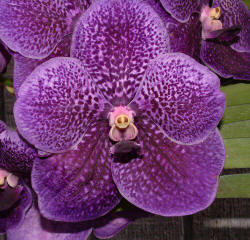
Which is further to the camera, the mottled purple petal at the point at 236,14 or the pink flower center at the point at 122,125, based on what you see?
the mottled purple petal at the point at 236,14

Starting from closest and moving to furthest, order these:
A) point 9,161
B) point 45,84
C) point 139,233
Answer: point 45,84 → point 9,161 → point 139,233

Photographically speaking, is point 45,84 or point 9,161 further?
point 9,161

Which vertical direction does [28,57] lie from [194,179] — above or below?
above

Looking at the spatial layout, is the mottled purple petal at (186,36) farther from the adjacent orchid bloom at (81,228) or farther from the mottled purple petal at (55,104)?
the adjacent orchid bloom at (81,228)

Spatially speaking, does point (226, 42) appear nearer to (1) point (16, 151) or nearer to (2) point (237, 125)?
(2) point (237, 125)

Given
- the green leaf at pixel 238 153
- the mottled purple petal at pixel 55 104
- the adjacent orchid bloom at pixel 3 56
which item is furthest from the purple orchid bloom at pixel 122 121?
the adjacent orchid bloom at pixel 3 56

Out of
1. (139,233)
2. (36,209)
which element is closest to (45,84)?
(36,209)

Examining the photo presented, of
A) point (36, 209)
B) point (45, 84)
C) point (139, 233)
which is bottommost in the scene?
point (139, 233)

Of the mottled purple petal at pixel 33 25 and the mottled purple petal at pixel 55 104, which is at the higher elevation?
the mottled purple petal at pixel 33 25

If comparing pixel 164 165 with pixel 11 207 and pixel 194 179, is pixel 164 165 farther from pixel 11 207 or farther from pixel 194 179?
pixel 11 207
